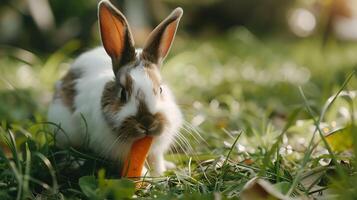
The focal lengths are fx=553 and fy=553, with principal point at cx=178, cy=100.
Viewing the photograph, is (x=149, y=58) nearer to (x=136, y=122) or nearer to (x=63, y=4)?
(x=136, y=122)

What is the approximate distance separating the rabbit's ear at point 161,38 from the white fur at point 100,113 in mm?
168

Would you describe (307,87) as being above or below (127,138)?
below

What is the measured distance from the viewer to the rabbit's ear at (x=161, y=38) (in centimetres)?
288

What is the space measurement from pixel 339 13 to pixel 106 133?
31.2 ft

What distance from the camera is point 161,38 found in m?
2.93

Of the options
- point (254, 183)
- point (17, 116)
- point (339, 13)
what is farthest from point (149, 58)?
point (339, 13)

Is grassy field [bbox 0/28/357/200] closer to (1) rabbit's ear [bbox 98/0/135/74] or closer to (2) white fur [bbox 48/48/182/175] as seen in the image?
(2) white fur [bbox 48/48/182/175]

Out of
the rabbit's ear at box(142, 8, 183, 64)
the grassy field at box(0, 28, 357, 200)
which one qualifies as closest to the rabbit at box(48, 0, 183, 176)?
the rabbit's ear at box(142, 8, 183, 64)

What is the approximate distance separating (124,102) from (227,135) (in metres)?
1.05

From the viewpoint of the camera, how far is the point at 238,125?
12.5ft

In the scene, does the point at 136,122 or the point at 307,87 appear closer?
the point at 136,122

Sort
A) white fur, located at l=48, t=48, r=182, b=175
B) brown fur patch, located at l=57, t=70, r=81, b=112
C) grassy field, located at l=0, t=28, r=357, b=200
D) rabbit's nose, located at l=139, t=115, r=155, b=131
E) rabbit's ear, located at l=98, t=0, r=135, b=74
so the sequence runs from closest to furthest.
→ grassy field, located at l=0, t=28, r=357, b=200 → rabbit's nose, located at l=139, t=115, r=155, b=131 → white fur, located at l=48, t=48, r=182, b=175 → rabbit's ear, located at l=98, t=0, r=135, b=74 → brown fur patch, located at l=57, t=70, r=81, b=112

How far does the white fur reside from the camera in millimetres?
2672

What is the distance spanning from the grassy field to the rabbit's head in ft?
0.81
